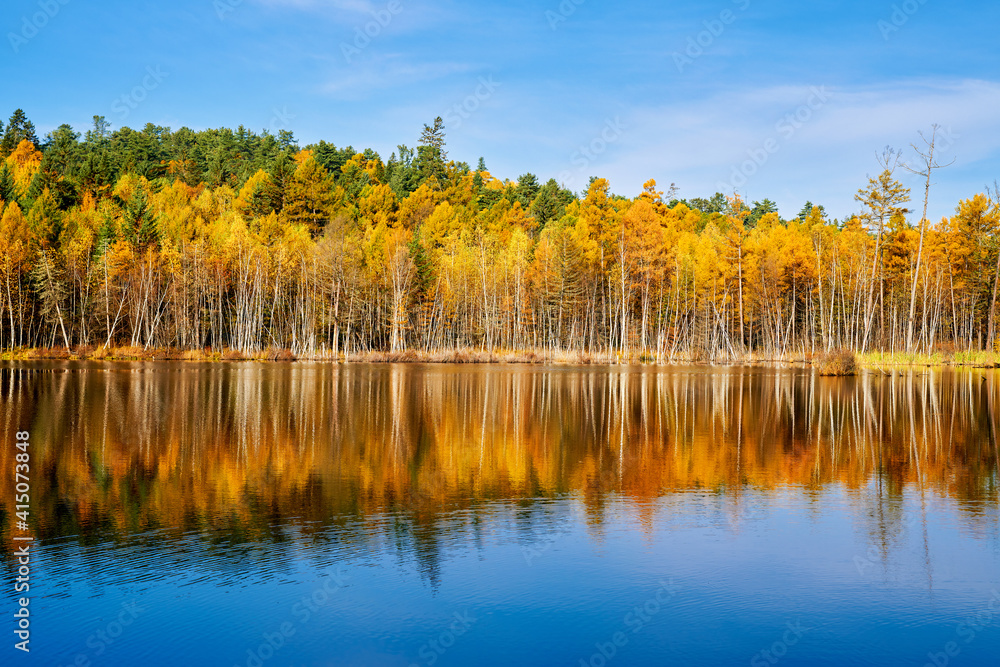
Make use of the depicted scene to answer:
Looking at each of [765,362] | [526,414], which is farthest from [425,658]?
[765,362]

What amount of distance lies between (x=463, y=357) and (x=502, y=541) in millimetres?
47601

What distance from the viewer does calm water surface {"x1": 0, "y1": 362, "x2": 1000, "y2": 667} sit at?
6.48 m

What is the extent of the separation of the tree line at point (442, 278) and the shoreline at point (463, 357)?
1069 mm

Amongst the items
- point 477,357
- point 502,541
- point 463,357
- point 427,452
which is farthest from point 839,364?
point 502,541

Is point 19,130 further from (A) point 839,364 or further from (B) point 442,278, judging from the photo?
(A) point 839,364

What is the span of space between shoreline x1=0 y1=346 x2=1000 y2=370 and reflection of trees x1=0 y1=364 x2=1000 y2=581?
2318cm

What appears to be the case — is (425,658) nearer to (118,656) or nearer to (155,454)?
(118,656)

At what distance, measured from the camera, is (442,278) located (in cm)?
6384

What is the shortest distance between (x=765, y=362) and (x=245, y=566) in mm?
54910

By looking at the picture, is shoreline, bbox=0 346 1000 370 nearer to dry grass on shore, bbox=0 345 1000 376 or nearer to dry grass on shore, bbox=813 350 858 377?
dry grass on shore, bbox=0 345 1000 376

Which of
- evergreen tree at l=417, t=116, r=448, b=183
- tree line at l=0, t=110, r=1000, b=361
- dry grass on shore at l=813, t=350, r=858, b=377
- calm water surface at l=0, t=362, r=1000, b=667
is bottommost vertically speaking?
calm water surface at l=0, t=362, r=1000, b=667

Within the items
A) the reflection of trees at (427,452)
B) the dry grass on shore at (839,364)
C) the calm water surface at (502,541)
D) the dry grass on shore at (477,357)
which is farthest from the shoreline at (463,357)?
the calm water surface at (502,541)

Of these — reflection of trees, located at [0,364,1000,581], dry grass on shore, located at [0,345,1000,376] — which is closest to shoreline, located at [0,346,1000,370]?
dry grass on shore, located at [0,345,1000,376]

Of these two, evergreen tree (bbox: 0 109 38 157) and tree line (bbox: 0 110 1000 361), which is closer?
tree line (bbox: 0 110 1000 361)
